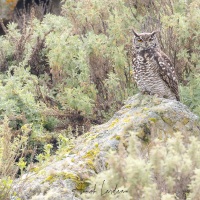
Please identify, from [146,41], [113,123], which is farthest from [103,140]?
[146,41]

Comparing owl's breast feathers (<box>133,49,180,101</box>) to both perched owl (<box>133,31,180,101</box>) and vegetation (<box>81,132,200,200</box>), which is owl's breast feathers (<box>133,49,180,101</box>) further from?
vegetation (<box>81,132,200,200</box>)

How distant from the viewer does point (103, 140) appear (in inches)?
166

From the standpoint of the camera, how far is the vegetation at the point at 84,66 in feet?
20.0

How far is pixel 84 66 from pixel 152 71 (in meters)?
1.39

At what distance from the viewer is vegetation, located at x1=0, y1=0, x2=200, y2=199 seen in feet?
20.0

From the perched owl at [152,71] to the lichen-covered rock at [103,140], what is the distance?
14.9 inches

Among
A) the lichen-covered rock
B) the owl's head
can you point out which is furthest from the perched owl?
the lichen-covered rock

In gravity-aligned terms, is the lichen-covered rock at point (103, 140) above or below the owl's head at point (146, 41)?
below

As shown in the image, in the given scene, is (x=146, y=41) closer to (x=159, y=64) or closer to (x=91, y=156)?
(x=159, y=64)

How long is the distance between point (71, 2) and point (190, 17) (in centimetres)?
233

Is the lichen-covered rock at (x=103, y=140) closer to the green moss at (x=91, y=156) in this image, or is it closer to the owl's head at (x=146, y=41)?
the green moss at (x=91, y=156)

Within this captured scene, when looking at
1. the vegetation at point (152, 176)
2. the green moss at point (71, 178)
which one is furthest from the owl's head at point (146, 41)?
the vegetation at point (152, 176)

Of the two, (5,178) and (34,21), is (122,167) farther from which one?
(34,21)

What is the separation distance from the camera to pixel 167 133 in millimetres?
4375
